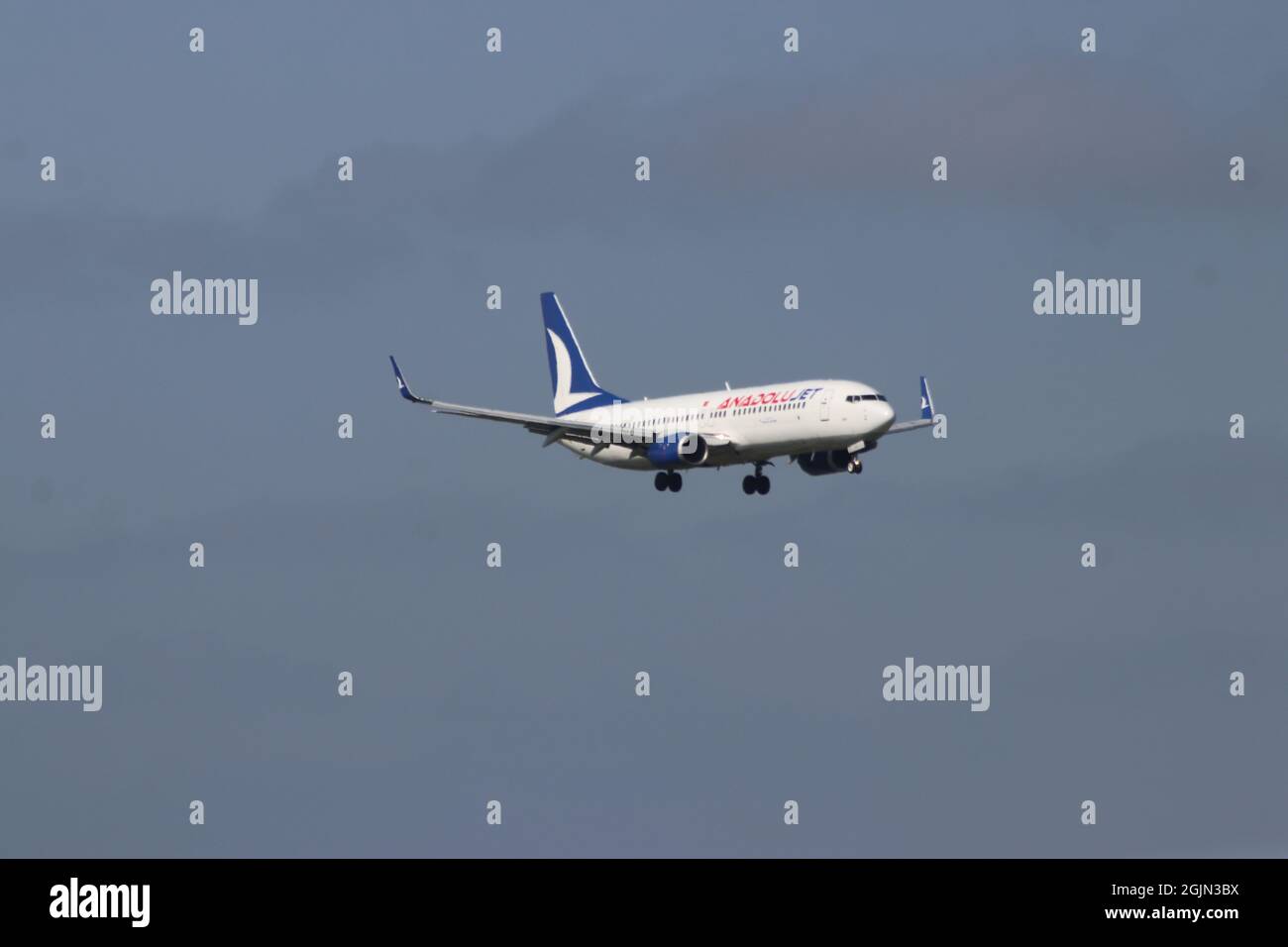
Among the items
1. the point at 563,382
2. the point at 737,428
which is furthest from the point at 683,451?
the point at 563,382

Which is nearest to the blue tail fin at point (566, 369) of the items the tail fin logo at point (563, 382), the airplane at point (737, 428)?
the tail fin logo at point (563, 382)

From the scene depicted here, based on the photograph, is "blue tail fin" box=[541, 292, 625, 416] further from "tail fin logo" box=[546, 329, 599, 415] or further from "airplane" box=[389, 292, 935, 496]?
"airplane" box=[389, 292, 935, 496]

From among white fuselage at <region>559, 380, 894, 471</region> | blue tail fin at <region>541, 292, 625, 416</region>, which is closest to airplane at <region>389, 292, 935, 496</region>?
white fuselage at <region>559, 380, 894, 471</region>

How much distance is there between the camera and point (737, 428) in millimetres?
141625

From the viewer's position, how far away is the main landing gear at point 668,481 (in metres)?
148

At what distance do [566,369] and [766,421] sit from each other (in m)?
31.9

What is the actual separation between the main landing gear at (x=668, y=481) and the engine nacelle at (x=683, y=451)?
3449mm

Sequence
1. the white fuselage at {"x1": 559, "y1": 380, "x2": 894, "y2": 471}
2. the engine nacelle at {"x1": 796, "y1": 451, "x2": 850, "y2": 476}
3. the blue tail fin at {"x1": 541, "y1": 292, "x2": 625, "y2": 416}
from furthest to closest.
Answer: the blue tail fin at {"x1": 541, "y1": 292, "x2": 625, "y2": 416} < the engine nacelle at {"x1": 796, "y1": 451, "x2": 850, "y2": 476} < the white fuselage at {"x1": 559, "y1": 380, "x2": 894, "y2": 471}

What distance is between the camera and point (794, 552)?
139 meters

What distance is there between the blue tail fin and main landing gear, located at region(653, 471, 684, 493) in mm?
15098

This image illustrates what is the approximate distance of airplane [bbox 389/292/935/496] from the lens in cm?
13725

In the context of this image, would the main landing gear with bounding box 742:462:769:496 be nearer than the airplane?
No

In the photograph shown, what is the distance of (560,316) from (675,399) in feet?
81.7
